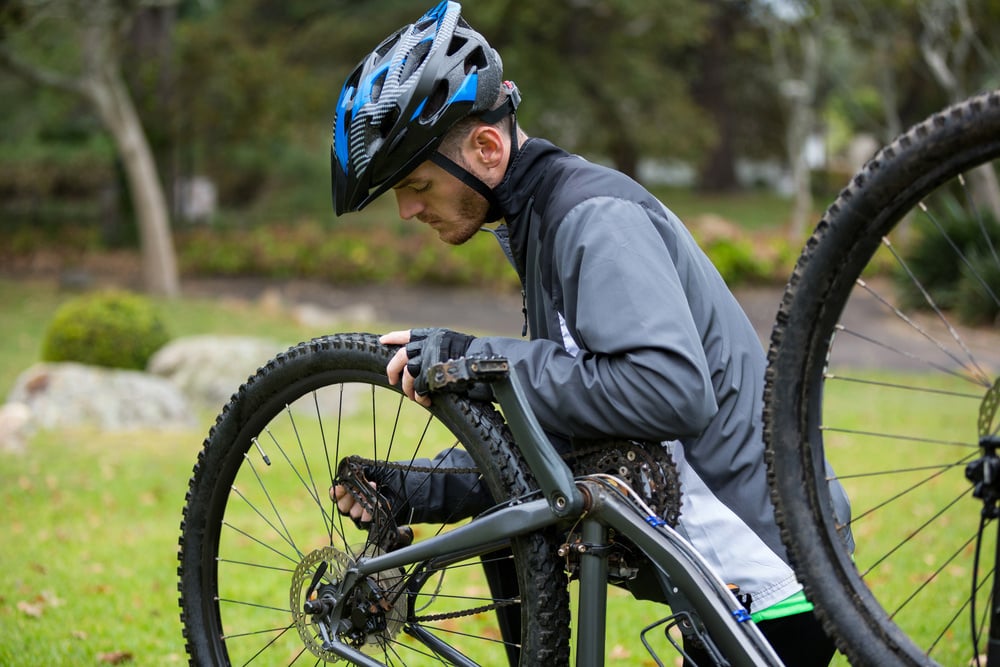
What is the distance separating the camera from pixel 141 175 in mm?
20578

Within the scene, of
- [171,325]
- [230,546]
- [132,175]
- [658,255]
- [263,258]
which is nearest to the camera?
[658,255]

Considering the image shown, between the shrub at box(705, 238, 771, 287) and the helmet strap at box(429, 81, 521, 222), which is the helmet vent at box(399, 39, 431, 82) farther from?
the shrub at box(705, 238, 771, 287)

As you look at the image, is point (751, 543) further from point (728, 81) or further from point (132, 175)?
point (728, 81)

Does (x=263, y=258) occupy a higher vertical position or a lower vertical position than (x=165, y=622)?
higher

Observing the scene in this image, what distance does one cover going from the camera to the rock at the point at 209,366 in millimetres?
11547

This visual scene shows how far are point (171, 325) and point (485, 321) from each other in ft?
16.2

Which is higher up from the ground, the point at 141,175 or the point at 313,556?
the point at 141,175

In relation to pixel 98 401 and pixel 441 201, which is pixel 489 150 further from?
pixel 98 401

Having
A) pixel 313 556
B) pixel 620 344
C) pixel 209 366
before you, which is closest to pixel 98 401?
pixel 209 366

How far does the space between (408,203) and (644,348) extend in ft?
2.34

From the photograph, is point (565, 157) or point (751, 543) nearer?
point (751, 543)

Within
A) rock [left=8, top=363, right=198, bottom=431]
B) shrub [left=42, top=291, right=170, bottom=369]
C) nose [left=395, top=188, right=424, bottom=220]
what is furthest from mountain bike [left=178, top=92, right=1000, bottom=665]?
shrub [left=42, top=291, right=170, bottom=369]

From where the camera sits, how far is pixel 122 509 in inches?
295

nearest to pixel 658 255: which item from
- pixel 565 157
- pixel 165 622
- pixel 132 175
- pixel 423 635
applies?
pixel 565 157
